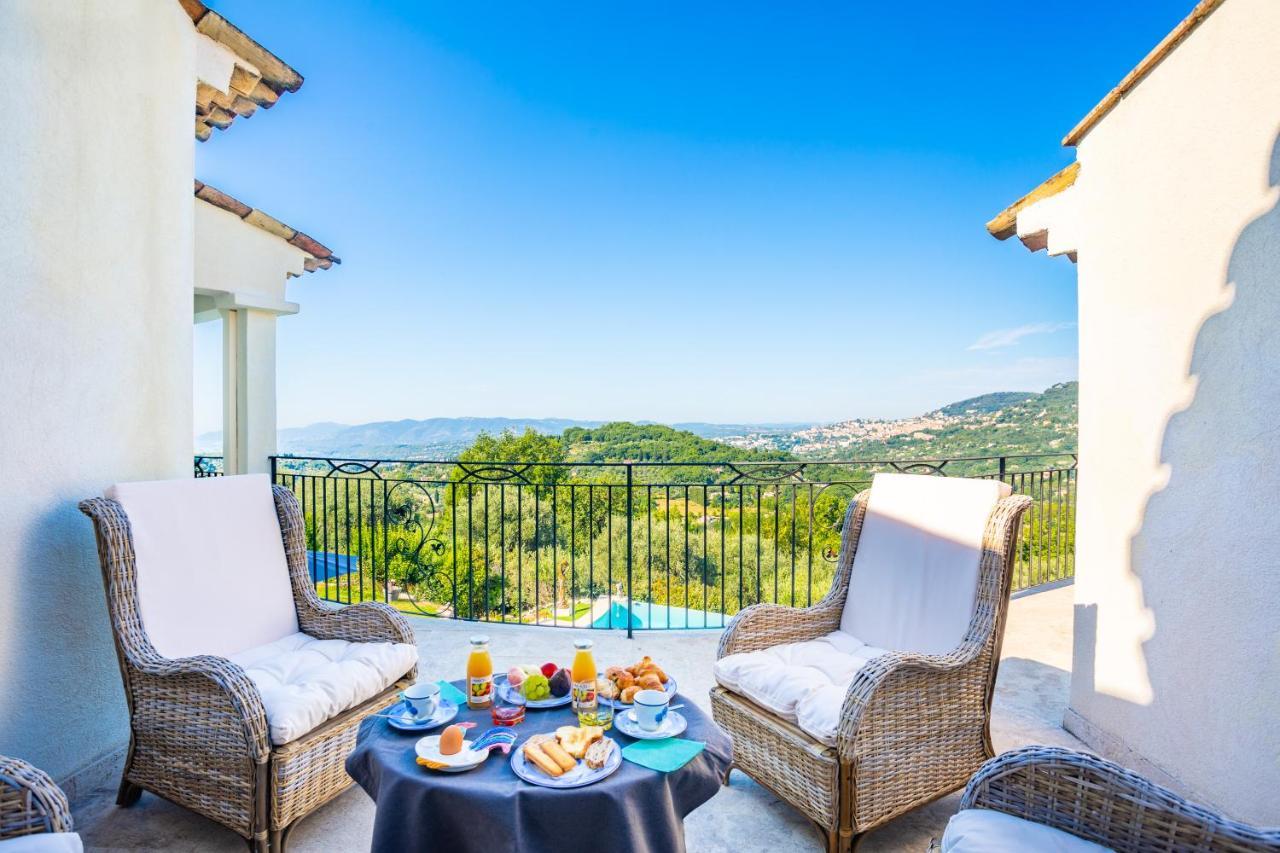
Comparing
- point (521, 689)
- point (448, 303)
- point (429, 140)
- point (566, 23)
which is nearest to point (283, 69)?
point (521, 689)

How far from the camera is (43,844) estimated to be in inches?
41.4

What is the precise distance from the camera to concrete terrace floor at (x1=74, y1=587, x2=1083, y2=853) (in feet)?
5.80

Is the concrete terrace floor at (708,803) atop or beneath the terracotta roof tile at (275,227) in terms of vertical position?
beneath

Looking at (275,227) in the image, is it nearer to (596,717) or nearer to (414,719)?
(414,719)

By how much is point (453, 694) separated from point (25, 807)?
87 centimetres

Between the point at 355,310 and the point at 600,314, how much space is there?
638 centimetres

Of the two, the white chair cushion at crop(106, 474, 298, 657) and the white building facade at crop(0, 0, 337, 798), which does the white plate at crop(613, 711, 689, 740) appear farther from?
the white building facade at crop(0, 0, 337, 798)

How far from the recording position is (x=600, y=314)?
1641 centimetres

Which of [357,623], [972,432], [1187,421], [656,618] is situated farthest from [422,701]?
[972,432]

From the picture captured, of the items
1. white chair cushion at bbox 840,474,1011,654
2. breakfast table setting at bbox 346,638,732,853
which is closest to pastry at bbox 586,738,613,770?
breakfast table setting at bbox 346,638,732,853

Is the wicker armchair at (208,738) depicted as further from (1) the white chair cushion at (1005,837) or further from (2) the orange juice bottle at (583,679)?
(1) the white chair cushion at (1005,837)

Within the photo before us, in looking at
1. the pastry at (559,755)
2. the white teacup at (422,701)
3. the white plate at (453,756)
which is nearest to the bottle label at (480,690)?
the white teacup at (422,701)

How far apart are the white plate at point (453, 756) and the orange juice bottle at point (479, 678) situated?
251 millimetres

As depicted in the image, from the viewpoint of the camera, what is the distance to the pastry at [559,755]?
1.27 metres
